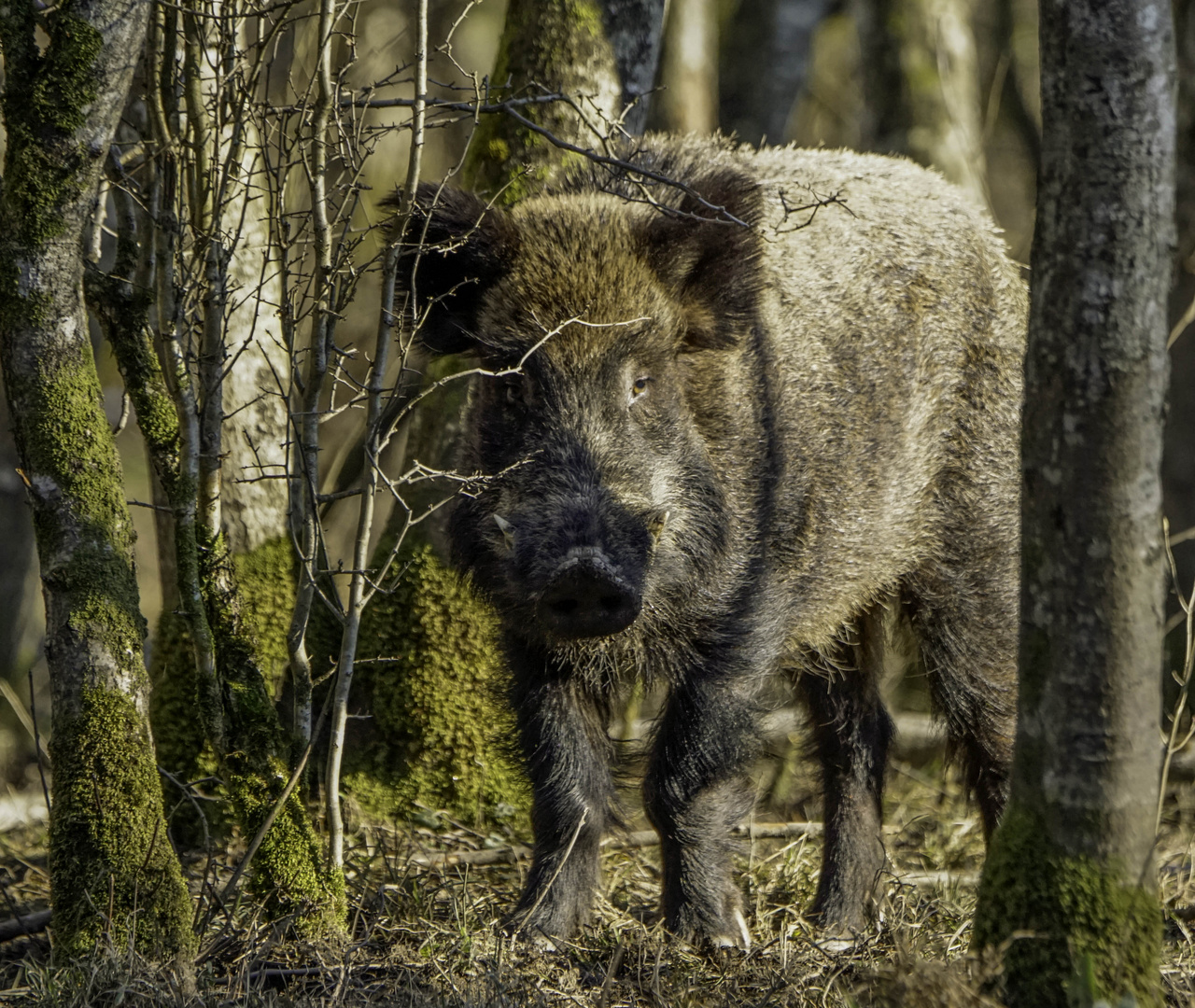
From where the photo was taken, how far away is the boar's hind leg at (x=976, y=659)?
16.1 ft

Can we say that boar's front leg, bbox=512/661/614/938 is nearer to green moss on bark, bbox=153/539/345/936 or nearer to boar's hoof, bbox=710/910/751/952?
boar's hoof, bbox=710/910/751/952

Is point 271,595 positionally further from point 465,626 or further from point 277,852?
point 277,852

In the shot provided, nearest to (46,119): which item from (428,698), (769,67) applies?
(428,698)

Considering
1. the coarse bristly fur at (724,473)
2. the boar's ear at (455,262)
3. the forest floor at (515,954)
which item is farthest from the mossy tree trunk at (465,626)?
the boar's ear at (455,262)

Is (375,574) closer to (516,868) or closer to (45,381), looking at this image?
(516,868)

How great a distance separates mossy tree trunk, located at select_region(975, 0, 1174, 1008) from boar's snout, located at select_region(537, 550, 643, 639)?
4.00 feet

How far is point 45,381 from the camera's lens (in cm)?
313

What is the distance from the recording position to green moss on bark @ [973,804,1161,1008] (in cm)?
266

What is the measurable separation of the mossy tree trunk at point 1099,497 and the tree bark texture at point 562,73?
266 cm

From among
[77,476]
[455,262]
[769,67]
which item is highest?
[769,67]

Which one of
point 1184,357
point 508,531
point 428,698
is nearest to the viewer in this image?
point 508,531

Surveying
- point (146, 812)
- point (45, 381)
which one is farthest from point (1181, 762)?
point (45, 381)

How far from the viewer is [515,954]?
12.0 ft

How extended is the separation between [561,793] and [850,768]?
1408mm
